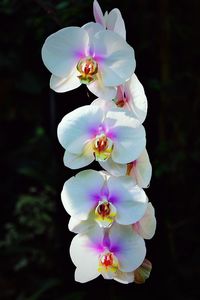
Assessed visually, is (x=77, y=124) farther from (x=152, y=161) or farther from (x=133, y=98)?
(x=152, y=161)

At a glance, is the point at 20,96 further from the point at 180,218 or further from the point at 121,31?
the point at 121,31

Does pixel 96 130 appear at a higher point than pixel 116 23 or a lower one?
lower

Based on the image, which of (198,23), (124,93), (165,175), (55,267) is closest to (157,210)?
(165,175)

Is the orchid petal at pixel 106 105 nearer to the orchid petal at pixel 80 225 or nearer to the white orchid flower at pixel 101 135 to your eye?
the white orchid flower at pixel 101 135

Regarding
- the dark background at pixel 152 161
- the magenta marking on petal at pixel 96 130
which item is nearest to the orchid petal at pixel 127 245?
the magenta marking on petal at pixel 96 130

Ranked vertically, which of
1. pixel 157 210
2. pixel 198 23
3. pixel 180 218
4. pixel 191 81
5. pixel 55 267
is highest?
pixel 198 23

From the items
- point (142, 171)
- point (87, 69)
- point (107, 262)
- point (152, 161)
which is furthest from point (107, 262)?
point (152, 161)
